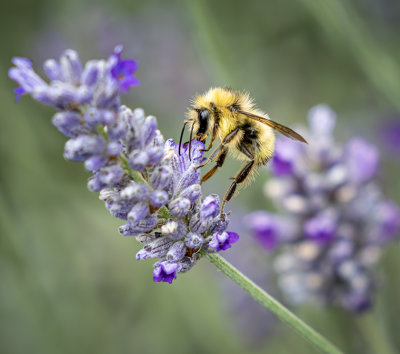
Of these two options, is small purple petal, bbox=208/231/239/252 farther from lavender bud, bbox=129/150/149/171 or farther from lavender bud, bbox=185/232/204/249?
lavender bud, bbox=129/150/149/171

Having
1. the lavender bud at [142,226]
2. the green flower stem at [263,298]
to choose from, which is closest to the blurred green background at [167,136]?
the green flower stem at [263,298]

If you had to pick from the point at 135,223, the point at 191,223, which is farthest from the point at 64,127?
the point at 191,223

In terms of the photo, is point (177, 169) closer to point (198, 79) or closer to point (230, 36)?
point (198, 79)

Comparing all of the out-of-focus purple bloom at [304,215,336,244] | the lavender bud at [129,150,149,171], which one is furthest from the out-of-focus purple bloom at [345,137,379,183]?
the lavender bud at [129,150,149,171]

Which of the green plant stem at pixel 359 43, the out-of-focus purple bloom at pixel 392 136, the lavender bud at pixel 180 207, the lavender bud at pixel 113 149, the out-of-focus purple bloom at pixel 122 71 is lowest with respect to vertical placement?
the lavender bud at pixel 113 149

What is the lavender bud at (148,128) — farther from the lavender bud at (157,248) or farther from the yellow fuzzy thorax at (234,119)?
the yellow fuzzy thorax at (234,119)

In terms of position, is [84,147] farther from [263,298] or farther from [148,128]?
[263,298]

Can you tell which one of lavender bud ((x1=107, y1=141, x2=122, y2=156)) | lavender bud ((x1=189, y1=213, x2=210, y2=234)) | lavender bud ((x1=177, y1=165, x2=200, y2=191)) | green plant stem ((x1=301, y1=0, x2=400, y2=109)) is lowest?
lavender bud ((x1=107, y1=141, x2=122, y2=156))
